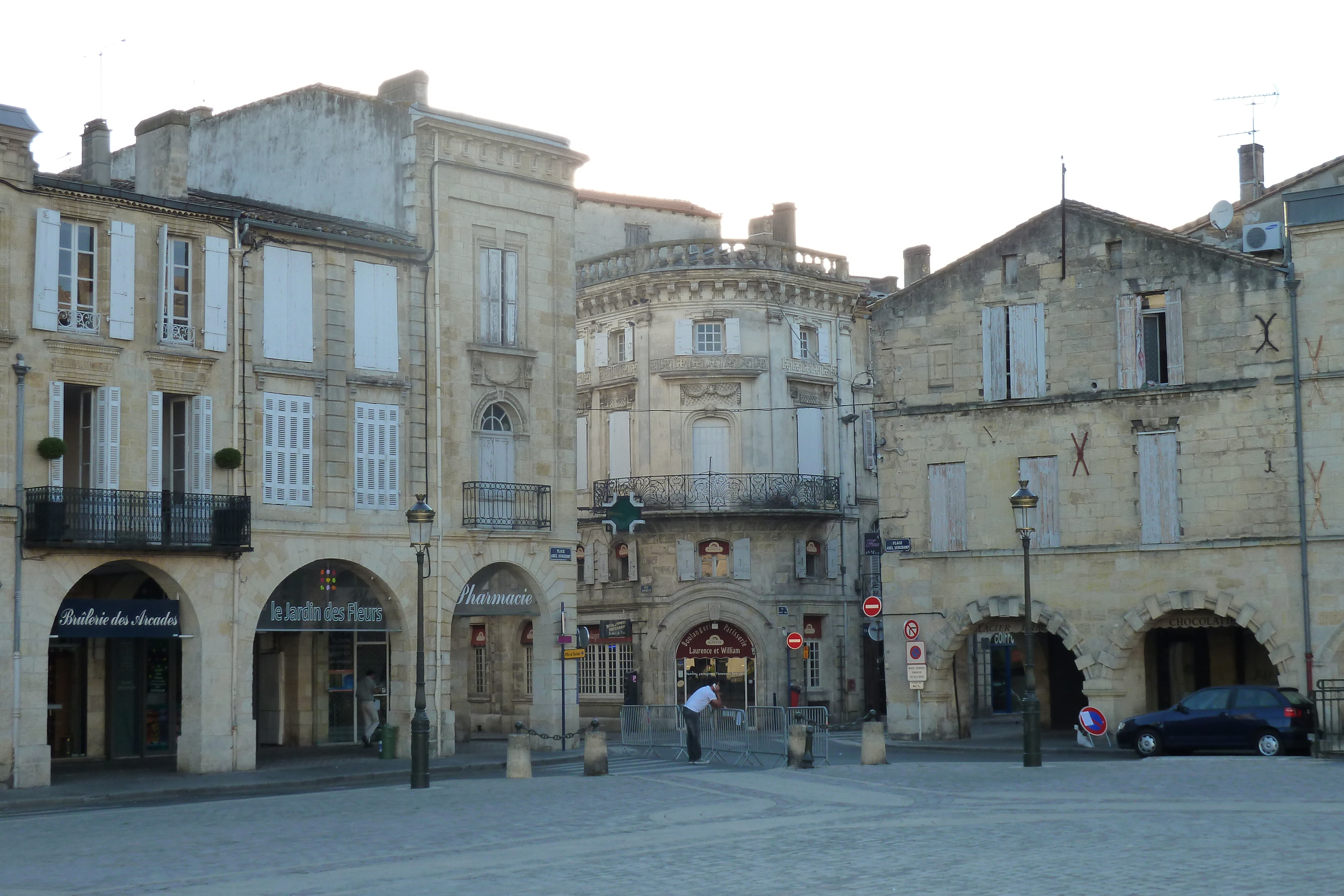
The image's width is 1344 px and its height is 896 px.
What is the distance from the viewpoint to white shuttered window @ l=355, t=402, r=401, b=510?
32.8 meters

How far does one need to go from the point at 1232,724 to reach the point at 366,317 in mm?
17411

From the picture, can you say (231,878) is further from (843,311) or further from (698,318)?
(843,311)

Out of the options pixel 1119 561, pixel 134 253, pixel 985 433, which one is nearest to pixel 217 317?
pixel 134 253

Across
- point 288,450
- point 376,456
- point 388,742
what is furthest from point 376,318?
point 388,742

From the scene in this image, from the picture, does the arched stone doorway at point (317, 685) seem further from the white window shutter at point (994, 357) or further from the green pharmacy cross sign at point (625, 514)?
the white window shutter at point (994, 357)

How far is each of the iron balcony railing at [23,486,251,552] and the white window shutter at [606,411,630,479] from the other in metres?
19.1

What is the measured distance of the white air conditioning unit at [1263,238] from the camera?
116 ft

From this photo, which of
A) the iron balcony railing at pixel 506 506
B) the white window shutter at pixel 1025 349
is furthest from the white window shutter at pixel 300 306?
the white window shutter at pixel 1025 349

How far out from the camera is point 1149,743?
31094mm

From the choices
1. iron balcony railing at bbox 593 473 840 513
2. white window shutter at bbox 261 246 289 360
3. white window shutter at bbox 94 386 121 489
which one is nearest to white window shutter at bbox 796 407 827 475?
iron balcony railing at bbox 593 473 840 513

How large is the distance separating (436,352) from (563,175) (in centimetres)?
535

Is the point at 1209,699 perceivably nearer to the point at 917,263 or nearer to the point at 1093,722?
the point at 1093,722

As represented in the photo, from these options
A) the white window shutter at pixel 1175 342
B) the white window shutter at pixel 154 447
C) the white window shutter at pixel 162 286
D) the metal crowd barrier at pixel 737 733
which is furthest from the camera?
the white window shutter at pixel 1175 342

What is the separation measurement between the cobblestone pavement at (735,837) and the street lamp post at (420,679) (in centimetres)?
48
